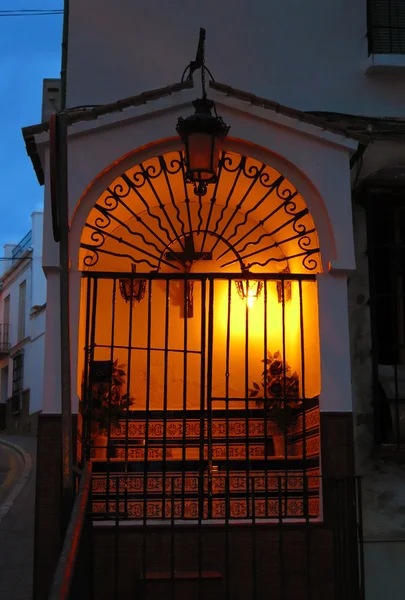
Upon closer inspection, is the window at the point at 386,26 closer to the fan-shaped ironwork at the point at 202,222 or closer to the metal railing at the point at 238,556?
the fan-shaped ironwork at the point at 202,222

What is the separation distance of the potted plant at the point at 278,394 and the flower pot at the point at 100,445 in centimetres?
165

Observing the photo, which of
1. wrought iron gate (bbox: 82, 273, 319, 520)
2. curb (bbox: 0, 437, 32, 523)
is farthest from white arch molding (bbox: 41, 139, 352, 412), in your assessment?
curb (bbox: 0, 437, 32, 523)

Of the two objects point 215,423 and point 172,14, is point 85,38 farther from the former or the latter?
point 215,423

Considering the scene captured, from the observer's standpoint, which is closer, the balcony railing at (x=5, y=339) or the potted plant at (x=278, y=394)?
the potted plant at (x=278, y=394)

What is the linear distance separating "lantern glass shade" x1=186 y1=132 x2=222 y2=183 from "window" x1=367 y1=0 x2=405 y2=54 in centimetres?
330

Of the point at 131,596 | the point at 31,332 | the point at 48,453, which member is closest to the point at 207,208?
the point at 48,453

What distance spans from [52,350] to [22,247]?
1041 inches

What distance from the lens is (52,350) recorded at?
7.42 metres

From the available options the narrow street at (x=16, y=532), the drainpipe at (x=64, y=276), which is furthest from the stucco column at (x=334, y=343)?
the narrow street at (x=16, y=532)

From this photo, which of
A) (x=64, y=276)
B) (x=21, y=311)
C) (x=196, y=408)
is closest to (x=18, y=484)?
(x=196, y=408)

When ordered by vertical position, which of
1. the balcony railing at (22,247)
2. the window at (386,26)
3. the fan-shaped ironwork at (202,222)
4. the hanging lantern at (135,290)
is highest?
the balcony railing at (22,247)

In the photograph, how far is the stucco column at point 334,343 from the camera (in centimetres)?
757

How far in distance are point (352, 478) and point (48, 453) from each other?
276cm

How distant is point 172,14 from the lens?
9.41 meters
